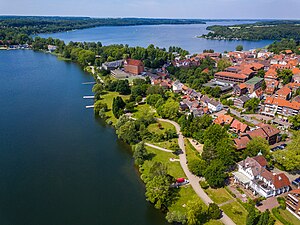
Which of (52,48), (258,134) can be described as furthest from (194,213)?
(52,48)

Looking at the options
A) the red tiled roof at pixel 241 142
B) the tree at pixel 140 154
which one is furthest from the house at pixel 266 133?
the tree at pixel 140 154

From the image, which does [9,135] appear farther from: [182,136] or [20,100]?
[182,136]

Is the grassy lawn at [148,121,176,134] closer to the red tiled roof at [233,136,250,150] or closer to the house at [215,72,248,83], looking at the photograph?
the red tiled roof at [233,136,250,150]

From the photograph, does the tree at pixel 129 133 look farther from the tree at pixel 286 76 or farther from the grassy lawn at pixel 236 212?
the tree at pixel 286 76

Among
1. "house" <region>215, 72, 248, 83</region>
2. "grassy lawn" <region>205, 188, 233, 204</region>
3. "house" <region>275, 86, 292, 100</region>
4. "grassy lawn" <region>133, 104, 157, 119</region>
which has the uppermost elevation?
"house" <region>215, 72, 248, 83</region>

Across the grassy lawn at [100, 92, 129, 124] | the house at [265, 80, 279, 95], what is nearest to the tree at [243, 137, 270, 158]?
the grassy lawn at [100, 92, 129, 124]

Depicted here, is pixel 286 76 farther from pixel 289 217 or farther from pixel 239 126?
pixel 289 217
